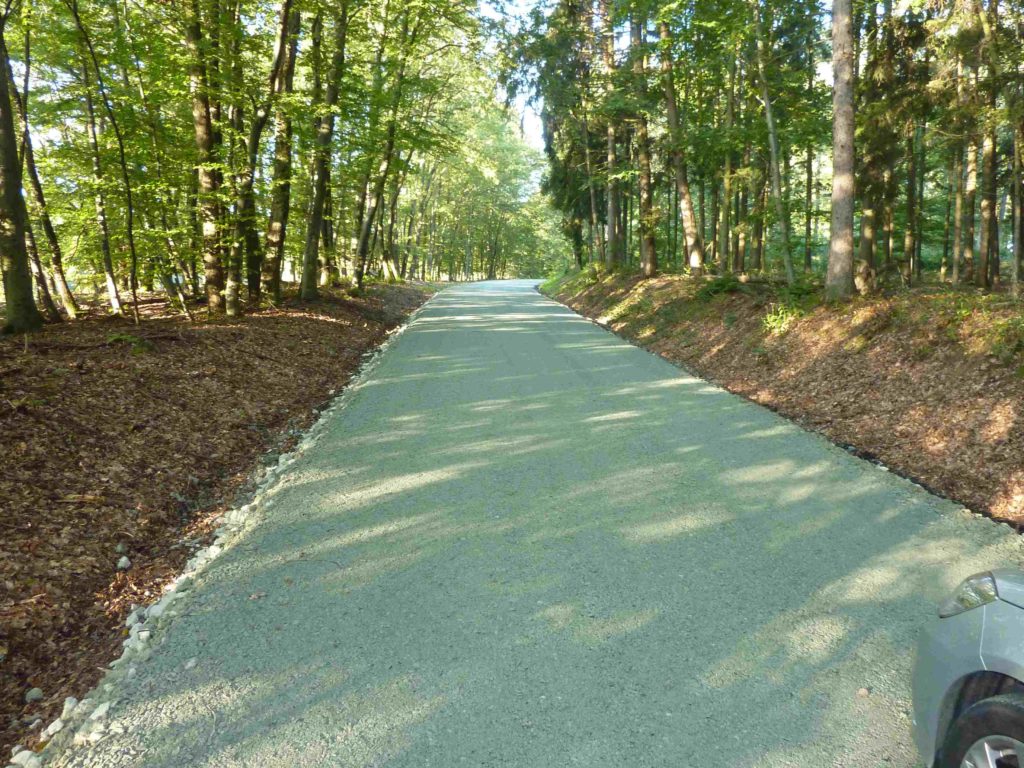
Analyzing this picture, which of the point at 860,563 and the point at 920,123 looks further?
the point at 920,123

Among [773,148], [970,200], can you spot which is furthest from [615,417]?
[970,200]

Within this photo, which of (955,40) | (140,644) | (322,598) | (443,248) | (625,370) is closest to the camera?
(140,644)

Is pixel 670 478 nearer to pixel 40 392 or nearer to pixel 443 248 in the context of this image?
pixel 40 392

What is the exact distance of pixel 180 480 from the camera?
18.4 ft

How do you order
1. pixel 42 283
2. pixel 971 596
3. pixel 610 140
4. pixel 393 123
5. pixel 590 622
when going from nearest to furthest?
1. pixel 971 596
2. pixel 590 622
3. pixel 42 283
4. pixel 393 123
5. pixel 610 140

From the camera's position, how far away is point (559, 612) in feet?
11.7

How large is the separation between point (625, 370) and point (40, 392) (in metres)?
8.15

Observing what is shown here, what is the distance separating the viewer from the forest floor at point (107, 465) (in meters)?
3.46

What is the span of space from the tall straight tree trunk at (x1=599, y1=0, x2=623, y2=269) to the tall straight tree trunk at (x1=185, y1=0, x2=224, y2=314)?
36.5 feet

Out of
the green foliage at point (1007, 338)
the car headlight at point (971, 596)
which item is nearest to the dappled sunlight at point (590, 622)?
the car headlight at point (971, 596)

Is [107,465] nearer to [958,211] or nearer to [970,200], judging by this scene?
[970,200]

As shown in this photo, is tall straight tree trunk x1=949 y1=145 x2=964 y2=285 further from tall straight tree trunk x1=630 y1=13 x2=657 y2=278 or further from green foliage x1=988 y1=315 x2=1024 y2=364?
green foliage x1=988 y1=315 x2=1024 y2=364

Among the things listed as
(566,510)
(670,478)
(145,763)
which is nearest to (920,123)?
(670,478)

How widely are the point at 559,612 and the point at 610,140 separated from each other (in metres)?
22.9
